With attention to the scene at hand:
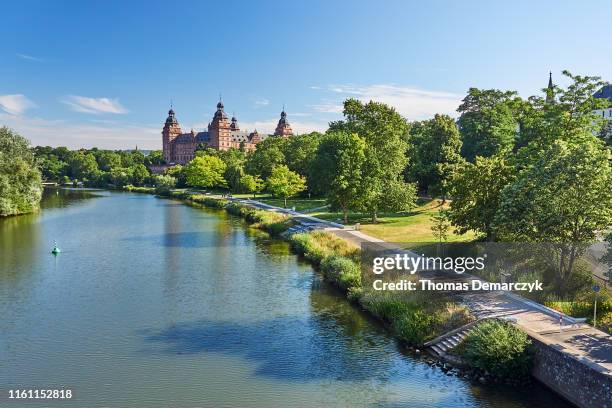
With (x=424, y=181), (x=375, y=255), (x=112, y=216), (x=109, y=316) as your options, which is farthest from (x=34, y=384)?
(x=112, y=216)

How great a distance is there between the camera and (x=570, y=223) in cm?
2178

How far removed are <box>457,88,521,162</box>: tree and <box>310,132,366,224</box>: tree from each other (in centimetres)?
1713

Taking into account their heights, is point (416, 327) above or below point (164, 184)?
below

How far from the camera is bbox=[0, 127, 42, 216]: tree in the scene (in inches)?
2391

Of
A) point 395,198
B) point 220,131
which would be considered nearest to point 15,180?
point 395,198

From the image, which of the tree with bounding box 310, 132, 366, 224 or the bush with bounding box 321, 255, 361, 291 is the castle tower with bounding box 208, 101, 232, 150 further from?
the bush with bounding box 321, 255, 361, 291

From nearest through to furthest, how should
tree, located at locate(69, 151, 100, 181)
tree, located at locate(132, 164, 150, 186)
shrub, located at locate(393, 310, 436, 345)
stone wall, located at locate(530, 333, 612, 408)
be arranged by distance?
stone wall, located at locate(530, 333, 612, 408) → shrub, located at locate(393, 310, 436, 345) → tree, located at locate(132, 164, 150, 186) → tree, located at locate(69, 151, 100, 181)

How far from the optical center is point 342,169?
46812mm

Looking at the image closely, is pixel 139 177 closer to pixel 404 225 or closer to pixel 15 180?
pixel 15 180

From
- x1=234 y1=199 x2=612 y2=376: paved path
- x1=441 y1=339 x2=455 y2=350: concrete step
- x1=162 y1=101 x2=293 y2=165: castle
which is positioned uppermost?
x1=162 y1=101 x2=293 y2=165: castle

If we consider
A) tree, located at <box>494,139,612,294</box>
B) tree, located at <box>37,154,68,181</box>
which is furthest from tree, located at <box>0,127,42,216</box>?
tree, located at <box>37,154,68,181</box>

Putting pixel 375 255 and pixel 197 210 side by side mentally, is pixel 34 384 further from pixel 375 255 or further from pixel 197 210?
pixel 197 210

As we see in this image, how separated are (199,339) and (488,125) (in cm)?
4901

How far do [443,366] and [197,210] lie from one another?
59.8 metres
